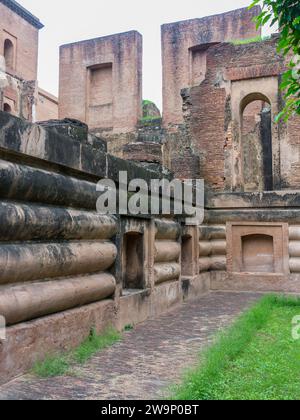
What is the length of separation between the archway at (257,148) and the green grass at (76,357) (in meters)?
12.5

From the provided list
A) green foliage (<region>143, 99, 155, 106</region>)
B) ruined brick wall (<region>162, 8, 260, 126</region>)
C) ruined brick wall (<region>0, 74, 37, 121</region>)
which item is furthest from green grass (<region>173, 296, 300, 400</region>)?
ruined brick wall (<region>0, 74, 37, 121</region>)

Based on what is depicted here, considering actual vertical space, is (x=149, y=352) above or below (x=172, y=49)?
→ below

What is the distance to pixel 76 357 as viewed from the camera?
486 cm

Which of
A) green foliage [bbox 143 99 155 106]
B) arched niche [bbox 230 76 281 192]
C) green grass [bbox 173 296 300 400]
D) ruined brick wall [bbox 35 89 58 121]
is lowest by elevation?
green grass [bbox 173 296 300 400]

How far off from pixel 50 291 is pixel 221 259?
7.09 metres

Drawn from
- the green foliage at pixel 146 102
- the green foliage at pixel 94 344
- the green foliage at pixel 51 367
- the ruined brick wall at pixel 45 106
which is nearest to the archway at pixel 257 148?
the green foliage at pixel 146 102

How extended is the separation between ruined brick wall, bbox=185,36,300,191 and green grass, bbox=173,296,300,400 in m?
6.52

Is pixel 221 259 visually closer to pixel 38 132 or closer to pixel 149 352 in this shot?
pixel 149 352

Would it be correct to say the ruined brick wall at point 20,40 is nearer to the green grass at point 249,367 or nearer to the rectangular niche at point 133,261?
the rectangular niche at point 133,261

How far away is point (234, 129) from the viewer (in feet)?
42.8

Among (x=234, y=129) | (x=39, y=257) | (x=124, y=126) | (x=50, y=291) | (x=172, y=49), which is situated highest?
(x=172, y=49)

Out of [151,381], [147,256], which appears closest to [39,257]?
[151,381]

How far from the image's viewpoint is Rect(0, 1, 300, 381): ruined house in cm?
439

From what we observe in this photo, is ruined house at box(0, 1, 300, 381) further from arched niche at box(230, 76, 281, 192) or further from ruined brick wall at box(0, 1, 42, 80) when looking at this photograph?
ruined brick wall at box(0, 1, 42, 80)
